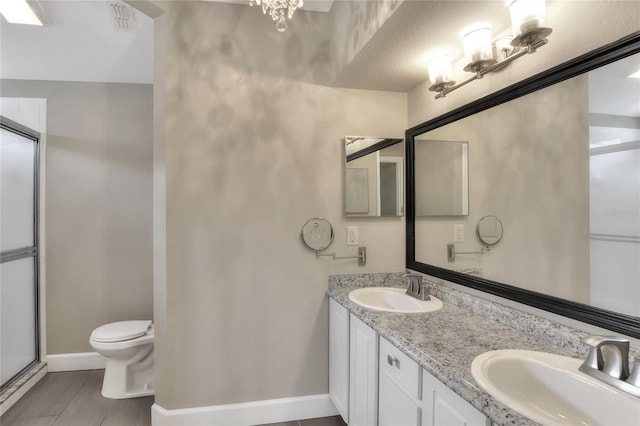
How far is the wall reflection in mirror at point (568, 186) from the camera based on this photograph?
108 centimetres

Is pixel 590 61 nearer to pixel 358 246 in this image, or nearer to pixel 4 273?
pixel 358 246

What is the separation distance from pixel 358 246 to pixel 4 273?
256cm

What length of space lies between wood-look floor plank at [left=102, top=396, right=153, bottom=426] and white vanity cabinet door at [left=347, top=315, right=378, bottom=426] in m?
1.38

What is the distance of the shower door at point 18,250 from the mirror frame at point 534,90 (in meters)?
2.97

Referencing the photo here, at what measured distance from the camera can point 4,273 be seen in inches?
101

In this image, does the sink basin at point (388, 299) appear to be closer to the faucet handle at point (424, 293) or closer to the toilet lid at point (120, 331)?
the faucet handle at point (424, 293)

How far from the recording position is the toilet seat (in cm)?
255

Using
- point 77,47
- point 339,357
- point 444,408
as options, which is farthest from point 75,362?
point 444,408

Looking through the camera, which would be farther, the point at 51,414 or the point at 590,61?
the point at 51,414

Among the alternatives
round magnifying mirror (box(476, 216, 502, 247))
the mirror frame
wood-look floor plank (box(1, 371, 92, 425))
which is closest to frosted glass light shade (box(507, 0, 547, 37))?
the mirror frame

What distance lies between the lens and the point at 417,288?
1.98 metres

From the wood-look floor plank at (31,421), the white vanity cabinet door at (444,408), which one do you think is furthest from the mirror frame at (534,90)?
the wood-look floor plank at (31,421)

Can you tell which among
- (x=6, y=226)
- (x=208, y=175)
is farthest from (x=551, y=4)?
(x=6, y=226)

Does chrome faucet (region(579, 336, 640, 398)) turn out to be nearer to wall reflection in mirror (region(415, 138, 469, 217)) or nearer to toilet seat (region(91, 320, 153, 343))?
wall reflection in mirror (region(415, 138, 469, 217))
